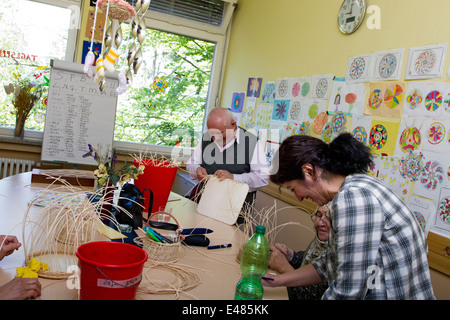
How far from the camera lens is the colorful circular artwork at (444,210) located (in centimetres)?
194

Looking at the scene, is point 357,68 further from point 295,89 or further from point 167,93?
point 167,93

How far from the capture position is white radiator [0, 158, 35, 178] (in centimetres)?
398

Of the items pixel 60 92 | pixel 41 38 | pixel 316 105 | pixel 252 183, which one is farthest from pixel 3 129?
pixel 316 105

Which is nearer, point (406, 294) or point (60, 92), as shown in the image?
point (406, 294)

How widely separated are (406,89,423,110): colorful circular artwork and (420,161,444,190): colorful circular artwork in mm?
357

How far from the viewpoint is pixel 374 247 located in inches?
45.4

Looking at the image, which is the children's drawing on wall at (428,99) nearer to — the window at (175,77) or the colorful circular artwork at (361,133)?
the colorful circular artwork at (361,133)

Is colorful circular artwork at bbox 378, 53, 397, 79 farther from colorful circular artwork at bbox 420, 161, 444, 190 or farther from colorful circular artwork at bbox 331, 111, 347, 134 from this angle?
colorful circular artwork at bbox 420, 161, 444, 190

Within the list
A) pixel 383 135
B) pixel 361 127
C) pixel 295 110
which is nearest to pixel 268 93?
pixel 295 110

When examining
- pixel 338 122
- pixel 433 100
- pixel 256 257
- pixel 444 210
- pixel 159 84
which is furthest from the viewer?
pixel 159 84

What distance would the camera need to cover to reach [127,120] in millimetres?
4605

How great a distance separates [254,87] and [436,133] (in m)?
2.30

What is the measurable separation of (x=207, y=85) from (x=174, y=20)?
2.96 feet

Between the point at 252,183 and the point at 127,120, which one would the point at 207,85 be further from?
the point at 252,183
